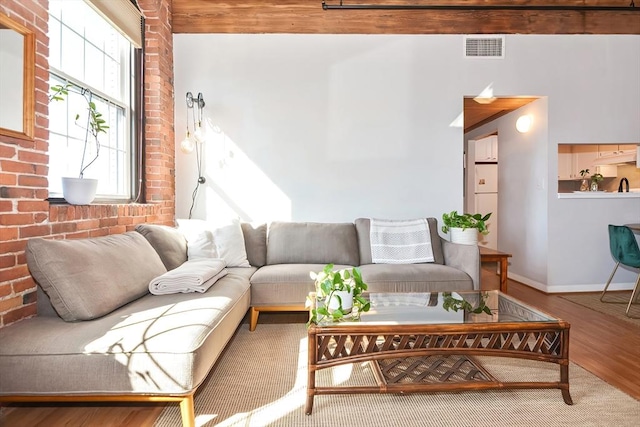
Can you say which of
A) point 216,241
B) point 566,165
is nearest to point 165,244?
point 216,241

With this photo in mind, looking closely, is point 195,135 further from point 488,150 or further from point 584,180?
point 488,150

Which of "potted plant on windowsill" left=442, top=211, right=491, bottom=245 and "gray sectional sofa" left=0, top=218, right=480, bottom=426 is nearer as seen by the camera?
"gray sectional sofa" left=0, top=218, right=480, bottom=426

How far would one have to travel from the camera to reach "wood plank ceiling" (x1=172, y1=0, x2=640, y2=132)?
156 inches

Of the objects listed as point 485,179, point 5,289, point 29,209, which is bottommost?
point 5,289

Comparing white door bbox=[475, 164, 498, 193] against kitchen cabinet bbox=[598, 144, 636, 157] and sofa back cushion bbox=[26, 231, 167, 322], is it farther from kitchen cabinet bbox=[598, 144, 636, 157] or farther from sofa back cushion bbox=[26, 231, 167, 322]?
sofa back cushion bbox=[26, 231, 167, 322]

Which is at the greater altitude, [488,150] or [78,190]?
[488,150]

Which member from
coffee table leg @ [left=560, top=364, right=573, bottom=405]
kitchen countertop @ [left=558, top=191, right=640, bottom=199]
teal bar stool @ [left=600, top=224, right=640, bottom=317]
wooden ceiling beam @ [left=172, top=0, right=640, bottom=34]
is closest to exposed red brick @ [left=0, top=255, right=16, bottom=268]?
coffee table leg @ [left=560, top=364, right=573, bottom=405]

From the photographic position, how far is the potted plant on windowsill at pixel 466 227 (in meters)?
3.56

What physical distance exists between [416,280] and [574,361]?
108cm

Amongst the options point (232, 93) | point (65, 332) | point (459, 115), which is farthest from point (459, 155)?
point (65, 332)

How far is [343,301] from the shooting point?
6.79ft

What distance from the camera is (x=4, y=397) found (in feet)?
5.07

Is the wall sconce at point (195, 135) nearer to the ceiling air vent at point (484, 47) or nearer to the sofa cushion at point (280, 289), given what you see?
the sofa cushion at point (280, 289)

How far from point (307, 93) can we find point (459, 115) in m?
1.56
